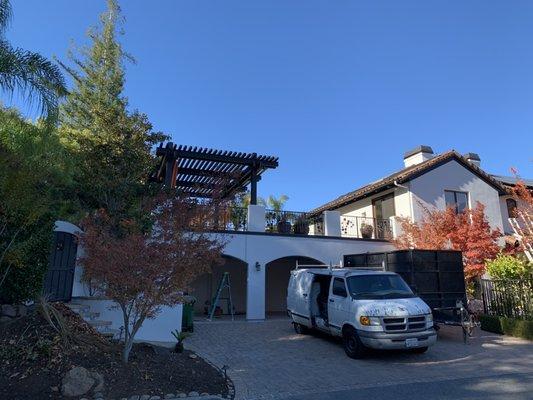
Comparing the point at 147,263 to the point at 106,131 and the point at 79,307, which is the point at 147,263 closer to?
the point at 79,307

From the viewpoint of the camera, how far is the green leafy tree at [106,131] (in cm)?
1405

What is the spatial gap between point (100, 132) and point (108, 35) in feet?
26.2

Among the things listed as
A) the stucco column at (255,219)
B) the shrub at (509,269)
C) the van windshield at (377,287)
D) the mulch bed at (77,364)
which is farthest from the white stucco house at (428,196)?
the mulch bed at (77,364)

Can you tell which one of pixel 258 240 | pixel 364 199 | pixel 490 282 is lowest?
pixel 490 282

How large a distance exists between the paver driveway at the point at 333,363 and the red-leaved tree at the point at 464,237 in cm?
388

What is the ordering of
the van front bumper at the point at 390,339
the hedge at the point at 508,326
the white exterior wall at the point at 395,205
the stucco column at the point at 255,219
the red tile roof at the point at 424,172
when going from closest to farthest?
the van front bumper at the point at 390,339 < the hedge at the point at 508,326 < the stucco column at the point at 255,219 < the white exterior wall at the point at 395,205 < the red tile roof at the point at 424,172

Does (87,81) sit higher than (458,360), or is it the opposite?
(87,81)

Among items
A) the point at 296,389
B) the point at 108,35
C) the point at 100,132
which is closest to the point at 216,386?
the point at 296,389

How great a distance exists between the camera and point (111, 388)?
20.9 ft

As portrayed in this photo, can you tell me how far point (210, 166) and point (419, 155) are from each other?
1375cm

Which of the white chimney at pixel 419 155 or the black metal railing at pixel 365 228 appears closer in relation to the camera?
the black metal railing at pixel 365 228

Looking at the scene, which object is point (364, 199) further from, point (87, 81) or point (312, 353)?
point (87, 81)

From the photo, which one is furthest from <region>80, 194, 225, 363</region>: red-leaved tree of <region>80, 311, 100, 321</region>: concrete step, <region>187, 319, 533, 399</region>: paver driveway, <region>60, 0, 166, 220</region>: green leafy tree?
<region>60, 0, 166, 220</region>: green leafy tree

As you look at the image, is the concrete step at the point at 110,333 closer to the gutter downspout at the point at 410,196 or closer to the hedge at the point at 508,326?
the hedge at the point at 508,326
